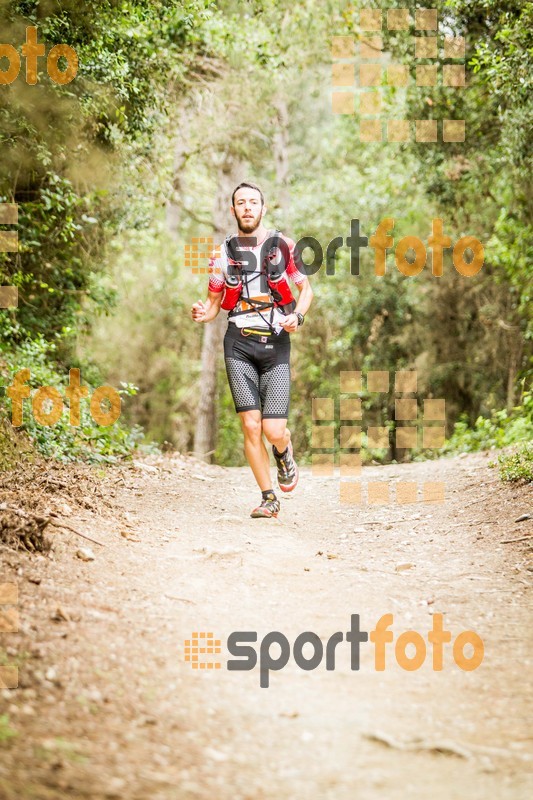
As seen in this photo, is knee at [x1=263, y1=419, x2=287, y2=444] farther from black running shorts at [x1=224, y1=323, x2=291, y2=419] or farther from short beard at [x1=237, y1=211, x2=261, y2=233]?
short beard at [x1=237, y1=211, x2=261, y2=233]

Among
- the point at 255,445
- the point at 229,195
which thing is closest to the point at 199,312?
the point at 255,445

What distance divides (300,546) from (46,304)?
704 centimetres

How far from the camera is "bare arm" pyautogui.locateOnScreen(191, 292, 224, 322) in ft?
20.2

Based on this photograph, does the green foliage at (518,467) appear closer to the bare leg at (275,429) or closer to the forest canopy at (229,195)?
the forest canopy at (229,195)

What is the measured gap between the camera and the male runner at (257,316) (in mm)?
6102

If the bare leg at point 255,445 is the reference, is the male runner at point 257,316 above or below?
above

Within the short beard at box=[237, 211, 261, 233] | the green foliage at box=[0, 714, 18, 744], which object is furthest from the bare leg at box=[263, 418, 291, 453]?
the green foliage at box=[0, 714, 18, 744]

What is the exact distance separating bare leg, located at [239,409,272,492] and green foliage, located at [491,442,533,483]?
8.40 ft

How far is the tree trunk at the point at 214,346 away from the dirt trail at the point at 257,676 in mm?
10986

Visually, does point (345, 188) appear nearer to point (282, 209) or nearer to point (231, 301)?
point (282, 209)

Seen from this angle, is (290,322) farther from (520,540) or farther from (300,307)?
(520,540)

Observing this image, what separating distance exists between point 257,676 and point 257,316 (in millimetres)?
3309

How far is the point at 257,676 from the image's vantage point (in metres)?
3.42

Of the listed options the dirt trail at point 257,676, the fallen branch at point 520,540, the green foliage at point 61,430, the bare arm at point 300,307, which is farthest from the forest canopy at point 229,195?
the fallen branch at point 520,540
